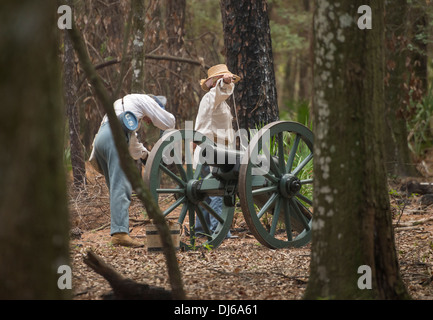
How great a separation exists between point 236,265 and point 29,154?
9.75 feet

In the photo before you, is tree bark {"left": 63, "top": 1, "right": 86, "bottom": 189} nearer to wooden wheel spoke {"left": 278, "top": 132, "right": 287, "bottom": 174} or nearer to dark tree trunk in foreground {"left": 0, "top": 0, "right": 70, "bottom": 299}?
wooden wheel spoke {"left": 278, "top": 132, "right": 287, "bottom": 174}

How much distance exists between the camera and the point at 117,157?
18.8ft

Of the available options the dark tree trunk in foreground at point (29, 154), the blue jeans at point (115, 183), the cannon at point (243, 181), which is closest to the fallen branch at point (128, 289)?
the dark tree trunk in foreground at point (29, 154)

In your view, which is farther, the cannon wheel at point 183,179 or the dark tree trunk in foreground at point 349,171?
the cannon wheel at point 183,179

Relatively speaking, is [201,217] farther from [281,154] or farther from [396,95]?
[396,95]

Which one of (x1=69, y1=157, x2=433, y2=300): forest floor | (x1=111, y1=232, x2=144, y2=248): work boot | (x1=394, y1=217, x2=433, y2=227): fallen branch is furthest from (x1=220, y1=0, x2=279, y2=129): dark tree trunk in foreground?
(x1=111, y1=232, x2=144, y2=248): work boot

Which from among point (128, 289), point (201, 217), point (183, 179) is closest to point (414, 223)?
point (201, 217)

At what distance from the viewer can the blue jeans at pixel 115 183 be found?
5.70 metres

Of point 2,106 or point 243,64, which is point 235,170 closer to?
point 243,64

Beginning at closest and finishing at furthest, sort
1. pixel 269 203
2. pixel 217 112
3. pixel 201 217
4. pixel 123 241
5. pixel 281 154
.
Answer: pixel 269 203 → pixel 281 154 → pixel 123 241 → pixel 201 217 → pixel 217 112

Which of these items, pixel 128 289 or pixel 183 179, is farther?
pixel 183 179

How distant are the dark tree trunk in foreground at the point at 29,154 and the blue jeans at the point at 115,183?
11.3 feet

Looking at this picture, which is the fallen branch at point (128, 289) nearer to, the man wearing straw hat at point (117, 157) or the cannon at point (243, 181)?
the cannon at point (243, 181)
